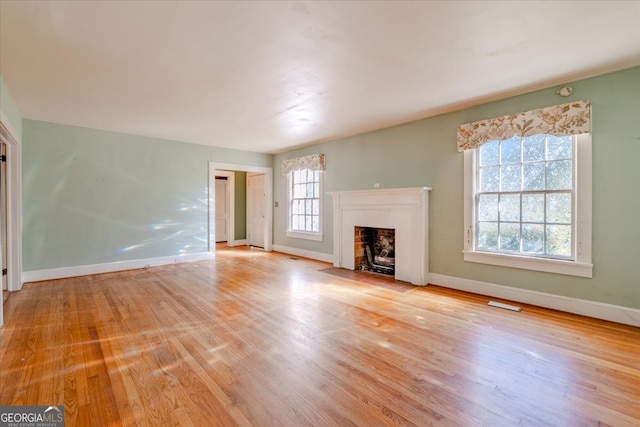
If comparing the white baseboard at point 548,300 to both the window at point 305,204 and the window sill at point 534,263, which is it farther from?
the window at point 305,204

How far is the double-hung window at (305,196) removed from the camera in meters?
6.38

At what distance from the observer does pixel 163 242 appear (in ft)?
18.9

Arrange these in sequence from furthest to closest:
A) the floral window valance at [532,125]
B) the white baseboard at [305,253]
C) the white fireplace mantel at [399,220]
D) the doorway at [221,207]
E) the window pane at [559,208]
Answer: the doorway at [221,207], the white baseboard at [305,253], the white fireplace mantel at [399,220], the window pane at [559,208], the floral window valance at [532,125]

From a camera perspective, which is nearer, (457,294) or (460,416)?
(460,416)

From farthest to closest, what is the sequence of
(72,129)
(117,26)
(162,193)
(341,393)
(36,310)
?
(162,193), (72,129), (36,310), (117,26), (341,393)

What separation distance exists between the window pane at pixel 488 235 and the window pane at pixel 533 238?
312mm

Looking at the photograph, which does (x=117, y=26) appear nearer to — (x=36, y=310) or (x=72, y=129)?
(x=36, y=310)

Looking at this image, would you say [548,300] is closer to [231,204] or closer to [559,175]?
[559,175]

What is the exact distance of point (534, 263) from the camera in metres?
3.44

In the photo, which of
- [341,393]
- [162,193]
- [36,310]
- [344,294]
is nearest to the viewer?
[341,393]

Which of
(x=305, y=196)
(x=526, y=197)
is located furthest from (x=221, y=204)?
(x=526, y=197)

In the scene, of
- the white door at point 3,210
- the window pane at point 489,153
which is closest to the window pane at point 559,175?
the window pane at point 489,153

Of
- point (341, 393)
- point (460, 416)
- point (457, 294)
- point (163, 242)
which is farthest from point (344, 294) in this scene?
point (163, 242)

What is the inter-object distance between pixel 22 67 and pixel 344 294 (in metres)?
4.07
